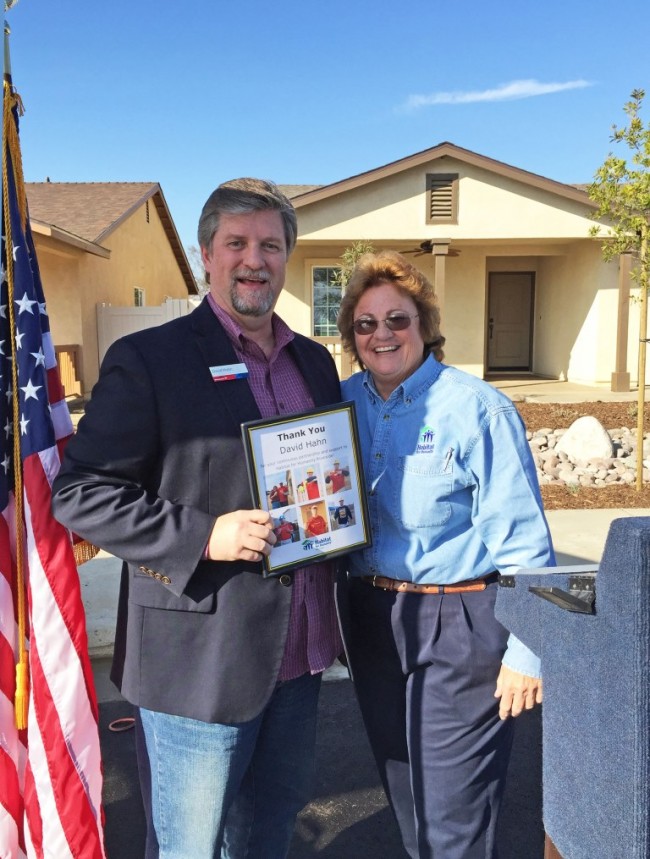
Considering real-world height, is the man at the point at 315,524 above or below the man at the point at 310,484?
below

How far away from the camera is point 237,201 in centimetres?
209

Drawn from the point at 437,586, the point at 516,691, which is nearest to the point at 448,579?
the point at 437,586

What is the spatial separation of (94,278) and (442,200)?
8.52 metres

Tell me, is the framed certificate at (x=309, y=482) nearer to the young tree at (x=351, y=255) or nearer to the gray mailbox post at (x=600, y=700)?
the gray mailbox post at (x=600, y=700)

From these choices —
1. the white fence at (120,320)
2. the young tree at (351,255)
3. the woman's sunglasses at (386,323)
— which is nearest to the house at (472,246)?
the young tree at (351,255)

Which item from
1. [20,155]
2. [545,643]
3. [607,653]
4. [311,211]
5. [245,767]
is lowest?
[245,767]

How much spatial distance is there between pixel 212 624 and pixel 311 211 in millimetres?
13098

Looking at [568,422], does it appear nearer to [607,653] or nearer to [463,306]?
[463,306]

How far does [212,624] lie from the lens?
1939 millimetres

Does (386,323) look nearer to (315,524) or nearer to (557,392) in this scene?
(315,524)

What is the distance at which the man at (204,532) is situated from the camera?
1.85 meters

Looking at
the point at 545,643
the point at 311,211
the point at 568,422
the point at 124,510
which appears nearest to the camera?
the point at 545,643

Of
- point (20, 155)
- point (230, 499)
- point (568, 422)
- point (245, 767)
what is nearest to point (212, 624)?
point (230, 499)

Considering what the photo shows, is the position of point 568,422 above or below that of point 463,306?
below
